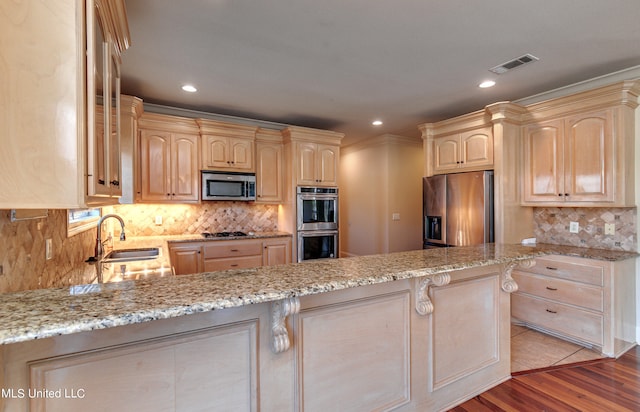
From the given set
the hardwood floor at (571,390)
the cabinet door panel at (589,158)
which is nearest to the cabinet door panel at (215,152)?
the hardwood floor at (571,390)

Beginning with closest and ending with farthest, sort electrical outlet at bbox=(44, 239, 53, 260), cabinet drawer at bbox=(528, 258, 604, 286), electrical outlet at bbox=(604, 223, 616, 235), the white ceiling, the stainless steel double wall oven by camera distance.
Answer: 1. electrical outlet at bbox=(44, 239, 53, 260)
2. the white ceiling
3. cabinet drawer at bbox=(528, 258, 604, 286)
4. electrical outlet at bbox=(604, 223, 616, 235)
5. the stainless steel double wall oven

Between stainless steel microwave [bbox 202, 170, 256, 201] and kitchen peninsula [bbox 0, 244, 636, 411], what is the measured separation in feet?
9.42

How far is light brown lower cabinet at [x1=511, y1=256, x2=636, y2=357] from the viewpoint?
8.80 feet

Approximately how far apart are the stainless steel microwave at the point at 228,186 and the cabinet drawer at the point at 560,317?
3.61m

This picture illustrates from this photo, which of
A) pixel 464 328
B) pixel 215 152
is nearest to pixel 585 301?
pixel 464 328

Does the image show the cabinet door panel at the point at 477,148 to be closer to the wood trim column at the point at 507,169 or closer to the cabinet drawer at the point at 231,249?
the wood trim column at the point at 507,169

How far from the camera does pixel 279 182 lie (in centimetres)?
459

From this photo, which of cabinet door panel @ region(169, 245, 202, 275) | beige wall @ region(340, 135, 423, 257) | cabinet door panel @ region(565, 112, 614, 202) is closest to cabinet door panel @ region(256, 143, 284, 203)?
cabinet door panel @ region(169, 245, 202, 275)

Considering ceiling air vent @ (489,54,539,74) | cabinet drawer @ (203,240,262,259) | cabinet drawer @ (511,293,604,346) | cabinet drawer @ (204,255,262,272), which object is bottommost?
cabinet drawer @ (511,293,604,346)

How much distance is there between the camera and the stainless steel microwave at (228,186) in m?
4.03

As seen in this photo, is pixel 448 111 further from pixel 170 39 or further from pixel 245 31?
pixel 170 39

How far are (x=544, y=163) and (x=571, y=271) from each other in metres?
1.18

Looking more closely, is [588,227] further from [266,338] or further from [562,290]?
[266,338]

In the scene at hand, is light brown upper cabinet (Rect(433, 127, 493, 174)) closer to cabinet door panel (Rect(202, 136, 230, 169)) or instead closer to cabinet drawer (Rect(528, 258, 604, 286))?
cabinet drawer (Rect(528, 258, 604, 286))
